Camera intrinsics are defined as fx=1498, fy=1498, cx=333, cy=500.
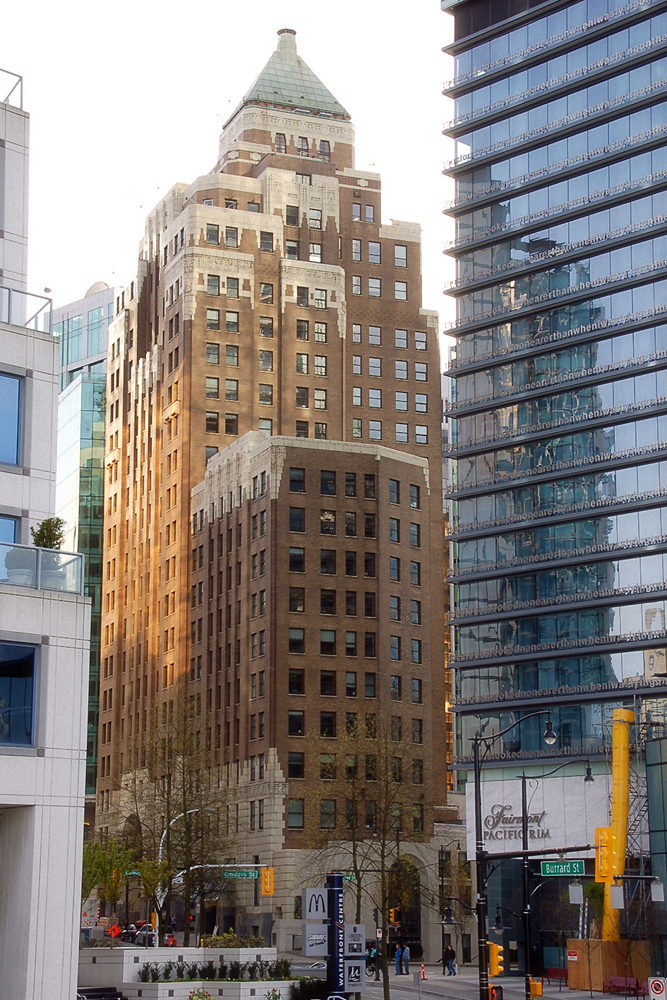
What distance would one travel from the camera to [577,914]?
87688 millimetres

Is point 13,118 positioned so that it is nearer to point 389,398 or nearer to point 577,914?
point 577,914

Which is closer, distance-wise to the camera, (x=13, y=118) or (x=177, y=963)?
(x=13, y=118)

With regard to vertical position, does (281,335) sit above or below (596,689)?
above

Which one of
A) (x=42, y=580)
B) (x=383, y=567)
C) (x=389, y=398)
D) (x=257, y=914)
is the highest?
(x=389, y=398)

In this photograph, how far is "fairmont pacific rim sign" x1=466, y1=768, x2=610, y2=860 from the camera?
88938 mm

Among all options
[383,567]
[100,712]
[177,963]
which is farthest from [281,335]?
[177,963]

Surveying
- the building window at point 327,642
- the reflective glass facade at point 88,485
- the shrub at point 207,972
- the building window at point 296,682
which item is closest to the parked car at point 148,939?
the shrub at point 207,972

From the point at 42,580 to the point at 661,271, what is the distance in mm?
64539

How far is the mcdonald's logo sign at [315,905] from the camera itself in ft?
96.6

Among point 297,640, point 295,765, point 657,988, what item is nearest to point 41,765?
point 657,988

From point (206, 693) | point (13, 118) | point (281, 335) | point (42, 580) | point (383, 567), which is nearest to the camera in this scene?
point (42, 580)

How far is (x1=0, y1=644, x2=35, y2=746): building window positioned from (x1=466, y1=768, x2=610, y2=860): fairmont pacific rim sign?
5557 centimetres

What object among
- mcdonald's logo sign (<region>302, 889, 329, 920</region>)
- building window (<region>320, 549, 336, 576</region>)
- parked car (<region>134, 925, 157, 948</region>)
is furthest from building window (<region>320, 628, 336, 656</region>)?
mcdonald's logo sign (<region>302, 889, 329, 920</region>)

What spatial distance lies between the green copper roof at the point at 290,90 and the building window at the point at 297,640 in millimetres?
67462
